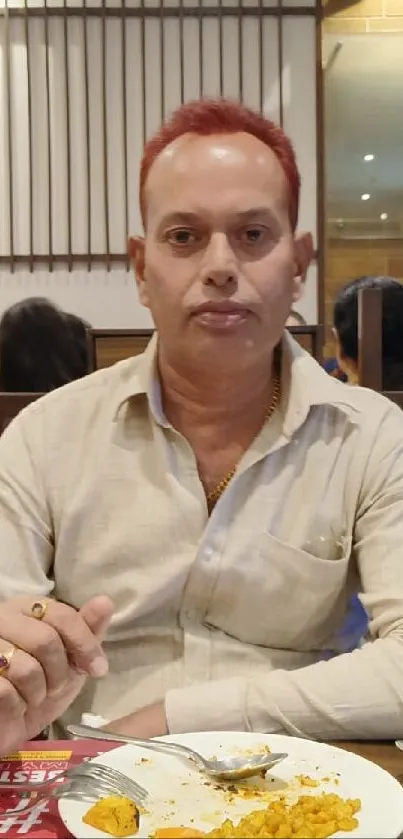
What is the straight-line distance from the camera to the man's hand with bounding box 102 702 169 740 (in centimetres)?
99

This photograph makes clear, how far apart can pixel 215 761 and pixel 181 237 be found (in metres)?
0.72

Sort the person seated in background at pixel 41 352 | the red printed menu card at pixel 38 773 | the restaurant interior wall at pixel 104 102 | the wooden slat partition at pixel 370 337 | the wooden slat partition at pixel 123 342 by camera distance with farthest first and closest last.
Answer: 1. the restaurant interior wall at pixel 104 102
2. the person seated in background at pixel 41 352
3. the wooden slat partition at pixel 123 342
4. the wooden slat partition at pixel 370 337
5. the red printed menu card at pixel 38 773

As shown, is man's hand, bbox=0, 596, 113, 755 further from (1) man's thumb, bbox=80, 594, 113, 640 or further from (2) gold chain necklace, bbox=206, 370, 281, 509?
(2) gold chain necklace, bbox=206, 370, 281, 509

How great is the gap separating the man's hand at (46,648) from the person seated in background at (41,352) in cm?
141

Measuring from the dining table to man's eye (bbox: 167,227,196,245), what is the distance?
0.69m

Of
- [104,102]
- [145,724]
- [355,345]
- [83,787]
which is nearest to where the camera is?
[83,787]

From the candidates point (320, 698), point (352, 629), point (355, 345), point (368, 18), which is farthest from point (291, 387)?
point (368, 18)

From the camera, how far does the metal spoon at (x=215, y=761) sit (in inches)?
30.2

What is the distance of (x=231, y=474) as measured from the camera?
4.25 feet

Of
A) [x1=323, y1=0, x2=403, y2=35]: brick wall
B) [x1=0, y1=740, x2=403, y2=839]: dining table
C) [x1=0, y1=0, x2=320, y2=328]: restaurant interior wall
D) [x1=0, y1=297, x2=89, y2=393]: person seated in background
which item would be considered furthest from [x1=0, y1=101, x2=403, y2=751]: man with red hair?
[x1=323, y1=0, x2=403, y2=35]: brick wall

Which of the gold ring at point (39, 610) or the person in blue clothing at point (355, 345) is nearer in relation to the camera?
the gold ring at point (39, 610)

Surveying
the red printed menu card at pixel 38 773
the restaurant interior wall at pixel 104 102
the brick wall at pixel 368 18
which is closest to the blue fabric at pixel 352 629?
the red printed menu card at pixel 38 773

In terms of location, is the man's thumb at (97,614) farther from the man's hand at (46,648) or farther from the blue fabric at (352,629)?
the blue fabric at (352,629)

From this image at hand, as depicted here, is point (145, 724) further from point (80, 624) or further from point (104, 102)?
point (104, 102)
